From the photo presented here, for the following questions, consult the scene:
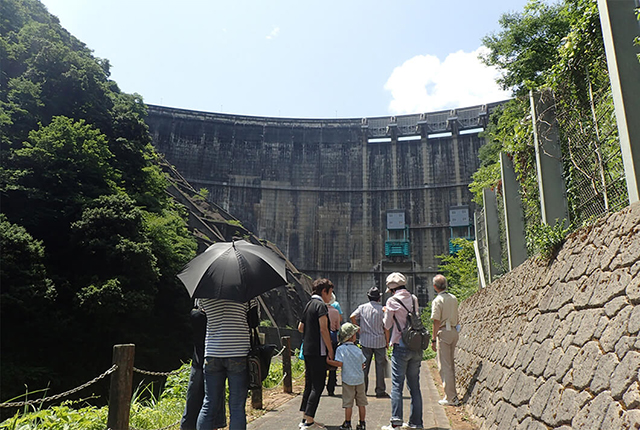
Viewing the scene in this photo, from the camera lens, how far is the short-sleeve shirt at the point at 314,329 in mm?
4082

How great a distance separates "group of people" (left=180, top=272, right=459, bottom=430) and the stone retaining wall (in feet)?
2.51

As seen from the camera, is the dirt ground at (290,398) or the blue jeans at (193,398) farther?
the dirt ground at (290,398)

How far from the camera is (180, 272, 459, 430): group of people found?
3.44m

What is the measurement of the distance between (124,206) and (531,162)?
12225mm

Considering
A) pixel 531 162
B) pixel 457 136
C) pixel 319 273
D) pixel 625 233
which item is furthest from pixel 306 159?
pixel 625 233

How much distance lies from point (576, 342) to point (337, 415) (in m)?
3.01

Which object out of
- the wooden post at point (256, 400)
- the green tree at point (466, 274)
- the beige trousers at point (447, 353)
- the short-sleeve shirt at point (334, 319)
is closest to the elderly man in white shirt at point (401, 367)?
the beige trousers at point (447, 353)

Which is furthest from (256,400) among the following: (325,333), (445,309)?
(445,309)

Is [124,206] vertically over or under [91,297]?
over

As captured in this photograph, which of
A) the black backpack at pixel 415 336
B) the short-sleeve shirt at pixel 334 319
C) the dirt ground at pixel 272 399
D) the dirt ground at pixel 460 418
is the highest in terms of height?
the short-sleeve shirt at pixel 334 319

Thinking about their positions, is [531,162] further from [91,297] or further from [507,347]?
[91,297]

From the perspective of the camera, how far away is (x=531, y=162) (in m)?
5.45

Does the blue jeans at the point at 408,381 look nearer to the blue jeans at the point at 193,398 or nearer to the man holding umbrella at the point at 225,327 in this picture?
the man holding umbrella at the point at 225,327

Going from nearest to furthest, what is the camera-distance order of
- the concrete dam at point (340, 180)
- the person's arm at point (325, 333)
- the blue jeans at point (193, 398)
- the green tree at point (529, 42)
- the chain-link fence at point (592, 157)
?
1. the chain-link fence at point (592, 157)
2. the blue jeans at point (193, 398)
3. the person's arm at point (325, 333)
4. the green tree at point (529, 42)
5. the concrete dam at point (340, 180)
